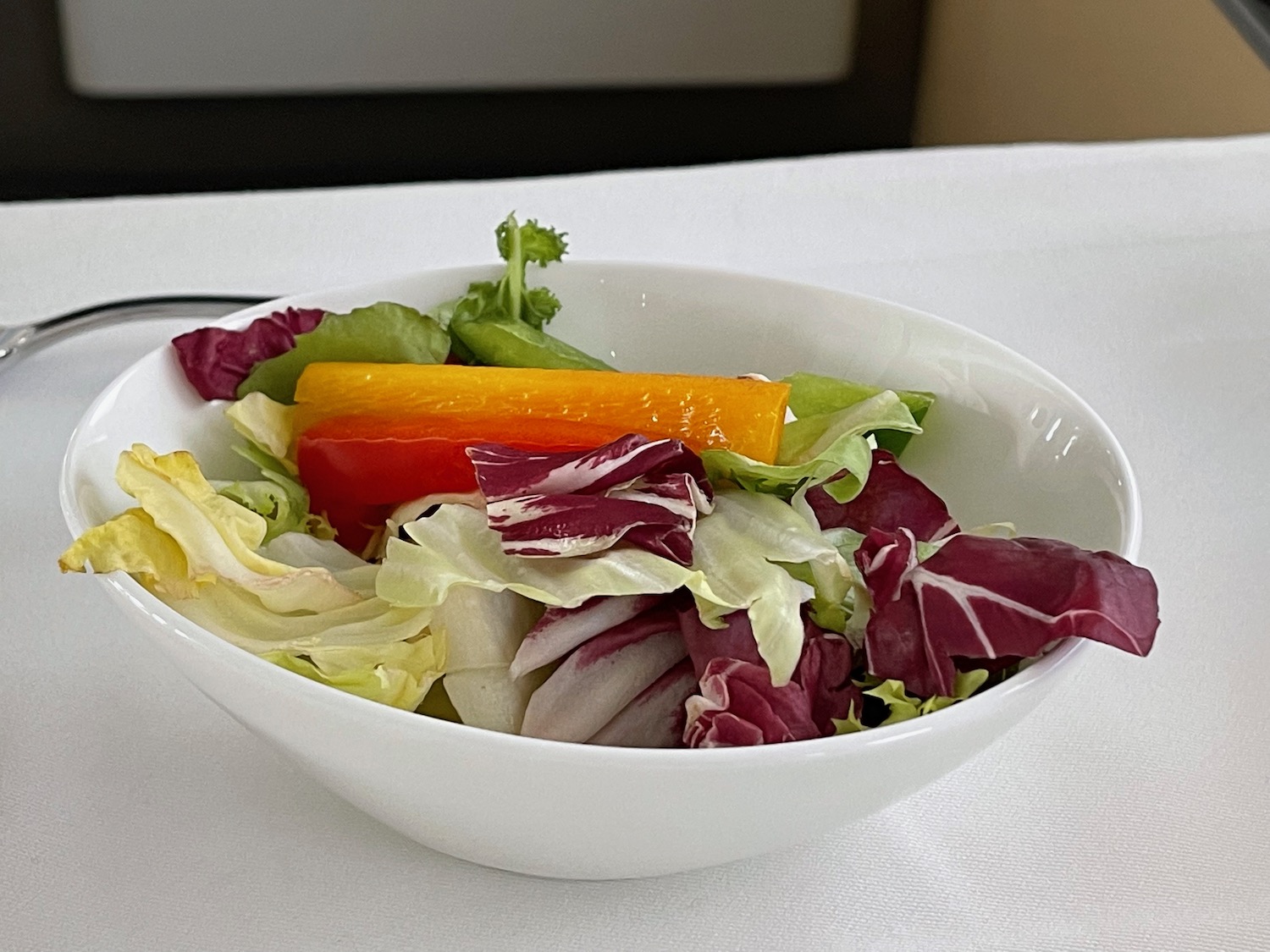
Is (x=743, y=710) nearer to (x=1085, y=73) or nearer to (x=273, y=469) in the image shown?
(x=273, y=469)

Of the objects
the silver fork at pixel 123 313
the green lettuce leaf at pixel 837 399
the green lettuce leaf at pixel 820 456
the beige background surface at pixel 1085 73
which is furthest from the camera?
the beige background surface at pixel 1085 73

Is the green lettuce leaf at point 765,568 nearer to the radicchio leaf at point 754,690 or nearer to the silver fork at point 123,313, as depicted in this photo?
the radicchio leaf at point 754,690

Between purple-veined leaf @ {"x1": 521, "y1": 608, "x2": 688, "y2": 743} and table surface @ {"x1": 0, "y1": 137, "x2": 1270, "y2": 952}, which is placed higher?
purple-veined leaf @ {"x1": 521, "y1": 608, "x2": 688, "y2": 743}

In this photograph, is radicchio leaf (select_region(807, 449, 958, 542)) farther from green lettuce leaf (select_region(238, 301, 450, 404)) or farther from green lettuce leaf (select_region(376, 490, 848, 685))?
green lettuce leaf (select_region(238, 301, 450, 404))

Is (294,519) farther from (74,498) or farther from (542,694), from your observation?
(542,694)

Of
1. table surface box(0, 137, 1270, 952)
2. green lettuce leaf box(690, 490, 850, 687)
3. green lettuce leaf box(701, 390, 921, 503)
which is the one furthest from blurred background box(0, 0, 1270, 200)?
green lettuce leaf box(690, 490, 850, 687)

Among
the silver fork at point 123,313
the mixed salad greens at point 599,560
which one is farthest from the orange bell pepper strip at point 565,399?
the silver fork at point 123,313

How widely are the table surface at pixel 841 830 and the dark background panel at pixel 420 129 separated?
1.57 meters

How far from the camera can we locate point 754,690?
55 cm

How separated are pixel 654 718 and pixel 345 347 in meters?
0.35

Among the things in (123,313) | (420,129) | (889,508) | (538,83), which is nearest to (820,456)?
(889,508)

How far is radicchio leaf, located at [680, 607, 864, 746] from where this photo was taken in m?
0.54

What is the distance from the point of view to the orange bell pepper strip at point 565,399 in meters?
0.73

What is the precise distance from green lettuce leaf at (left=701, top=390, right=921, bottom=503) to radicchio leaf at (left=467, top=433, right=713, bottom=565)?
0.03 metres
